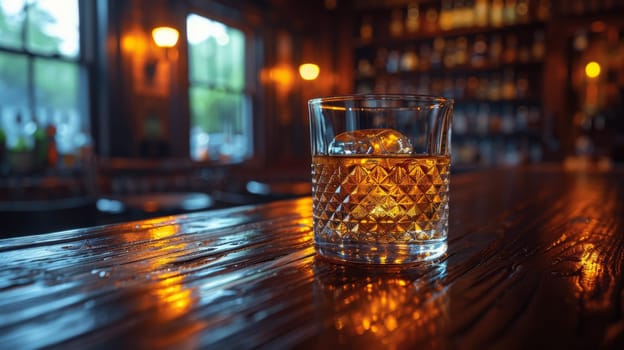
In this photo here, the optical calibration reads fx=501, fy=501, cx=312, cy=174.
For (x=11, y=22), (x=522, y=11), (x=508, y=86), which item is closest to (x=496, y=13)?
(x=522, y=11)

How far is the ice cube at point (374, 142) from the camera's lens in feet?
1.39

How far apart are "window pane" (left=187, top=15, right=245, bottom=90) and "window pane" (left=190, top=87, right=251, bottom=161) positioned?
4.5 inches

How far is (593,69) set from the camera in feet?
15.1

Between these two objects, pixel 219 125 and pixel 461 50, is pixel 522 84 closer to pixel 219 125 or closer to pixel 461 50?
pixel 461 50

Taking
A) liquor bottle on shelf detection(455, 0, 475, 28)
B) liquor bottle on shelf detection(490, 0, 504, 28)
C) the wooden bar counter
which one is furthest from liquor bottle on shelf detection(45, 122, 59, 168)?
liquor bottle on shelf detection(490, 0, 504, 28)

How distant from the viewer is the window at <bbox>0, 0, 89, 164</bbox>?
3.02 metres

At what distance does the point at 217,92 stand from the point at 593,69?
11.3 ft

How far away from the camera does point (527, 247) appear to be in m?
0.50

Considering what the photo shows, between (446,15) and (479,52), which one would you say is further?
(446,15)

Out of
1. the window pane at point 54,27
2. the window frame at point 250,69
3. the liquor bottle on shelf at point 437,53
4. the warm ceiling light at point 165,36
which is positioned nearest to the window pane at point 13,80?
the window pane at point 54,27

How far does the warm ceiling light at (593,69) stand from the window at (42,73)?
14.1 ft

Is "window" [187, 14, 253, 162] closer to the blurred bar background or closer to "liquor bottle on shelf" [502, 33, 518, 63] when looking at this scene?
Result: the blurred bar background

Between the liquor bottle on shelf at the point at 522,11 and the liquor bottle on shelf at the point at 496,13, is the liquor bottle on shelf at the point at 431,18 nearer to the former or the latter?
the liquor bottle on shelf at the point at 496,13

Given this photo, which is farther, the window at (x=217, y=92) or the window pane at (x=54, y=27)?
the window at (x=217, y=92)
